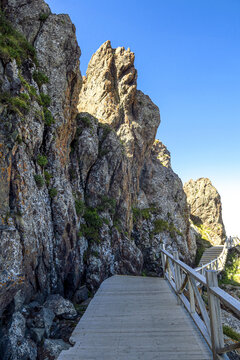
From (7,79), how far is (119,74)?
2234 centimetres

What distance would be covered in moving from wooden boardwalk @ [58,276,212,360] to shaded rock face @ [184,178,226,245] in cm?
3376

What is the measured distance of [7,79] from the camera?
8.38 m

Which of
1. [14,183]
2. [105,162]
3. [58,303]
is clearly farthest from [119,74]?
[58,303]

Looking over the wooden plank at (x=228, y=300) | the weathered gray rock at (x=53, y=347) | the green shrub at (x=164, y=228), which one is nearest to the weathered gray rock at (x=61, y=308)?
the weathered gray rock at (x=53, y=347)

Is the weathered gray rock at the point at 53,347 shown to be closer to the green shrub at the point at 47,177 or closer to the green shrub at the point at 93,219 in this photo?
the green shrub at the point at 47,177

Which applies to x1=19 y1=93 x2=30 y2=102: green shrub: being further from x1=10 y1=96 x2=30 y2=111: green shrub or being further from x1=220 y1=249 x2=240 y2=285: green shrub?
x1=220 y1=249 x2=240 y2=285: green shrub

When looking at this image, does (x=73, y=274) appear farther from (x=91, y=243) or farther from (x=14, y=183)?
(x=14, y=183)

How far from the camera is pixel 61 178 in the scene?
1129 centimetres

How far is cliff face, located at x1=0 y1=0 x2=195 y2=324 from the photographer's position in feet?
23.2

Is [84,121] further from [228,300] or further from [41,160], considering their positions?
[228,300]

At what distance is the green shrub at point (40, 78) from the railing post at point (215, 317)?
11.6 m

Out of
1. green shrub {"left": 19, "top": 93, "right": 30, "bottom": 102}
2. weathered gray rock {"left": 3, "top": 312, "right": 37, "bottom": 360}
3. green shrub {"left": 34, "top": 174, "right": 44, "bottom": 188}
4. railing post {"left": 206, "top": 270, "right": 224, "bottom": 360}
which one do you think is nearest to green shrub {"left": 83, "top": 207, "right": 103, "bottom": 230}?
green shrub {"left": 34, "top": 174, "right": 44, "bottom": 188}

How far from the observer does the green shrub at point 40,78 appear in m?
11.2

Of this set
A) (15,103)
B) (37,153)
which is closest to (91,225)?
(37,153)
